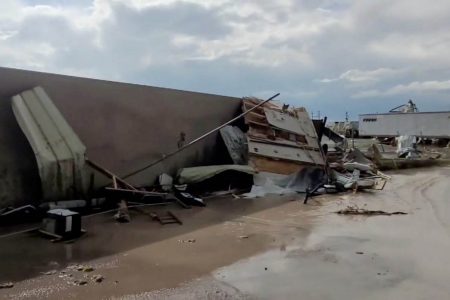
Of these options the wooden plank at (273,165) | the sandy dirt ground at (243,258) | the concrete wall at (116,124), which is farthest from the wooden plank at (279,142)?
the sandy dirt ground at (243,258)

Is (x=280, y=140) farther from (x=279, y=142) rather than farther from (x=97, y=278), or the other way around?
(x=97, y=278)

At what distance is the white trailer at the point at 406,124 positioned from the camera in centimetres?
3388

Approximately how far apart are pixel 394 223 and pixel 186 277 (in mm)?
4447

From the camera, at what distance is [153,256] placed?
17.6ft

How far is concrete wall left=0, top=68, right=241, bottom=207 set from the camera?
7672 millimetres

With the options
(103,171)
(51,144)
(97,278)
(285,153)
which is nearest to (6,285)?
(97,278)

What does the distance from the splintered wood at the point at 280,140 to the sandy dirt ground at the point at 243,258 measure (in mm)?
3682

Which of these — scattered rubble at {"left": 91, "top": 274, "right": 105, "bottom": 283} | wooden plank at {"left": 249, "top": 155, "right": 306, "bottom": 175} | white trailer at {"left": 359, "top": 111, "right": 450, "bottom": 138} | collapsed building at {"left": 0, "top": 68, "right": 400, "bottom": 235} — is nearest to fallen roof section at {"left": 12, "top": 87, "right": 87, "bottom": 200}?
collapsed building at {"left": 0, "top": 68, "right": 400, "bottom": 235}

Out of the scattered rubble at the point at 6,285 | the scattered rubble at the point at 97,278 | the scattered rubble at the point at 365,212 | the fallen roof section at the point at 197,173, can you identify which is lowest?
the scattered rubble at the point at 365,212

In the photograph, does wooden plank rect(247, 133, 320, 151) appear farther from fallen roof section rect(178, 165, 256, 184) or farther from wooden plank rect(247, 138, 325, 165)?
fallen roof section rect(178, 165, 256, 184)

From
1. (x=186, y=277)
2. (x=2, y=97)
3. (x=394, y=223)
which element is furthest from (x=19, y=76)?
(x=394, y=223)

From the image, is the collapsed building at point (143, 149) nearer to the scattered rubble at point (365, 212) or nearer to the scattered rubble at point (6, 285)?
the scattered rubble at point (365, 212)

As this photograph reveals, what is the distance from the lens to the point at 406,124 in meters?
36.2

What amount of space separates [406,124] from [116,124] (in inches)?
1273
